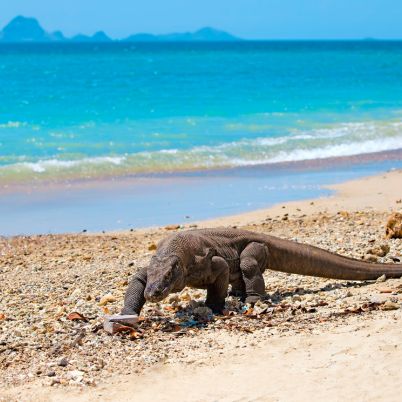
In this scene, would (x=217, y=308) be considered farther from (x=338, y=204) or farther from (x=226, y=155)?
(x=226, y=155)

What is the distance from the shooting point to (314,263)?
8.91 meters

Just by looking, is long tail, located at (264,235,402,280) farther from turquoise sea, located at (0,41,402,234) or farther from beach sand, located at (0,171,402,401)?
turquoise sea, located at (0,41,402,234)

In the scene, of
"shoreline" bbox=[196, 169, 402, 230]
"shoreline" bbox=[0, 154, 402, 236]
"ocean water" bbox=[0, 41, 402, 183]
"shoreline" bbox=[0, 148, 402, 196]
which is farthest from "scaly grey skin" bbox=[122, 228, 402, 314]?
"ocean water" bbox=[0, 41, 402, 183]

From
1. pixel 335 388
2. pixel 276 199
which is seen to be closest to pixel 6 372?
pixel 335 388

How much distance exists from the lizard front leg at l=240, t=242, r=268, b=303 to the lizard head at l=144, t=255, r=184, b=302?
95cm

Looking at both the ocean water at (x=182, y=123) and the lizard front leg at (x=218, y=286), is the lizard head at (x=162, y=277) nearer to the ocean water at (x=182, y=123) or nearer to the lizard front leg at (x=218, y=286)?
the lizard front leg at (x=218, y=286)

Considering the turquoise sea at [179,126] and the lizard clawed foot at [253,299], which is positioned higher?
the turquoise sea at [179,126]

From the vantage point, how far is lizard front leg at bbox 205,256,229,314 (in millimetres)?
8172

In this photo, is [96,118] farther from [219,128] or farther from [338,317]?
[338,317]

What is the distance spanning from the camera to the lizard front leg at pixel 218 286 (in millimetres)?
8172

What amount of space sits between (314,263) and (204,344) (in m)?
2.15

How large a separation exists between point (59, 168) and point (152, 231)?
31.2ft

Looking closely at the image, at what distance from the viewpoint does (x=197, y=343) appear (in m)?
7.16

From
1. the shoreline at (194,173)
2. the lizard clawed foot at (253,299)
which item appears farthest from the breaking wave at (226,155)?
the lizard clawed foot at (253,299)
